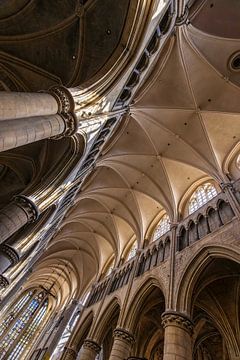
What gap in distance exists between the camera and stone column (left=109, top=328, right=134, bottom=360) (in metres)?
8.99

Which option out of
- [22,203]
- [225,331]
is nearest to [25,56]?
[22,203]

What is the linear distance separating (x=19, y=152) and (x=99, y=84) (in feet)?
18.2

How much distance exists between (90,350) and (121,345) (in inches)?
118

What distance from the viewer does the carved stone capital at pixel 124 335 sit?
31.0 ft

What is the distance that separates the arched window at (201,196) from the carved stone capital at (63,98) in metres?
8.54

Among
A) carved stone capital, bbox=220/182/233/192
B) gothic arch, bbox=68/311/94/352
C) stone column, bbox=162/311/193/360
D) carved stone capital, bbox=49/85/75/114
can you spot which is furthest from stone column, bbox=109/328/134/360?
carved stone capital, bbox=49/85/75/114

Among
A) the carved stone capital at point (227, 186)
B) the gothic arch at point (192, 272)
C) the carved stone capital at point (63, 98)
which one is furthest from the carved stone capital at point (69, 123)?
the carved stone capital at point (227, 186)

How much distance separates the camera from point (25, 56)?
9445mm

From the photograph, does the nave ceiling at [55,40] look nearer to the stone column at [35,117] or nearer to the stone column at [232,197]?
the stone column at [35,117]

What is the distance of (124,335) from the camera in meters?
9.51

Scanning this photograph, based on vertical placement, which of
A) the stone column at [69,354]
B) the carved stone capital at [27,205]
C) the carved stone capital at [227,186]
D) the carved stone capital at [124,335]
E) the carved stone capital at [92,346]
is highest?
the carved stone capital at [227,186]

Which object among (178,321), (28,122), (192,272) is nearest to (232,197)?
(192,272)

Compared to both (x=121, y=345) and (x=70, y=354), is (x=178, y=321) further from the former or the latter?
(x=70, y=354)

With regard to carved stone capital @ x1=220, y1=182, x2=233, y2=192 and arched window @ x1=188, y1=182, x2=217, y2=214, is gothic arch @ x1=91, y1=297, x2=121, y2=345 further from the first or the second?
carved stone capital @ x1=220, y1=182, x2=233, y2=192
